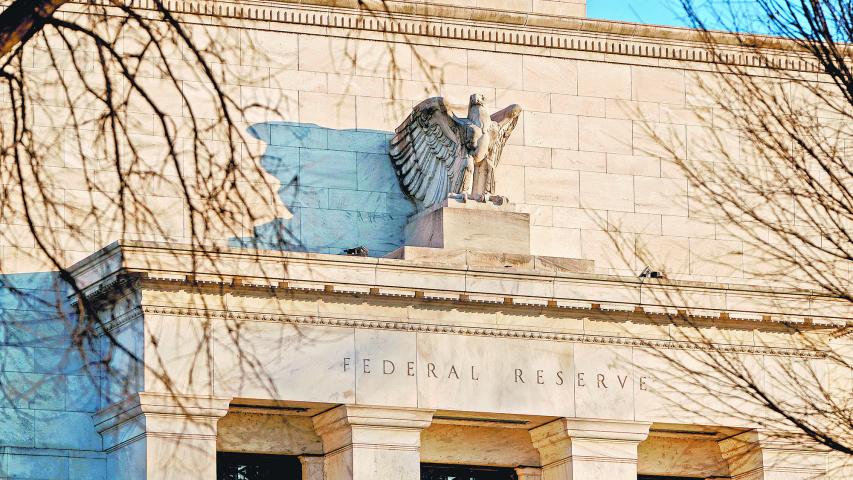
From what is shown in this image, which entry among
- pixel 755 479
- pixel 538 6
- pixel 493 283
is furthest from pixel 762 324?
pixel 538 6

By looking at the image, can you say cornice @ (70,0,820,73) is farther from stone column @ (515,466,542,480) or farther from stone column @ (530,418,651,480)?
stone column @ (515,466,542,480)

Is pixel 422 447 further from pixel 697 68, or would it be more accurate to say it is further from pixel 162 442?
pixel 697 68

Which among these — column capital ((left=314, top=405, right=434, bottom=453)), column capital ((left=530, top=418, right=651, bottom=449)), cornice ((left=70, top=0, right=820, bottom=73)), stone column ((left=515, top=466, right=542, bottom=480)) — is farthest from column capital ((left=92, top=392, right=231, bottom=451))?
cornice ((left=70, top=0, right=820, bottom=73))

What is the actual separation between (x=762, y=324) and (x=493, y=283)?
4.78 metres

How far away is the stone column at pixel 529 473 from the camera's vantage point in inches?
1228

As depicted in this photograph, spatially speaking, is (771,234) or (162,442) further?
(771,234)

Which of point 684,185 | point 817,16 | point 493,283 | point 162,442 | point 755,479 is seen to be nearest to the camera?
point 817,16

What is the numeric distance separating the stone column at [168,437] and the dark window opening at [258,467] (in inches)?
82.8

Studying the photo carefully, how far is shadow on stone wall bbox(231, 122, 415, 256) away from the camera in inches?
1243

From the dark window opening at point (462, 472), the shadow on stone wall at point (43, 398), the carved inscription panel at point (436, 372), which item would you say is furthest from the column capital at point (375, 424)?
the shadow on stone wall at point (43, 398)

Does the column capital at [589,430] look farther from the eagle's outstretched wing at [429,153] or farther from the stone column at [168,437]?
the stone column at [168,437]

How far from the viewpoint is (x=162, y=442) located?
90.1 ft

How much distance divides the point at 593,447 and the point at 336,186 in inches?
239

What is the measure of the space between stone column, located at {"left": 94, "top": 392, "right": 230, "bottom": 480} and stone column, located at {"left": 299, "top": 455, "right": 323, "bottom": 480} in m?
2.41
